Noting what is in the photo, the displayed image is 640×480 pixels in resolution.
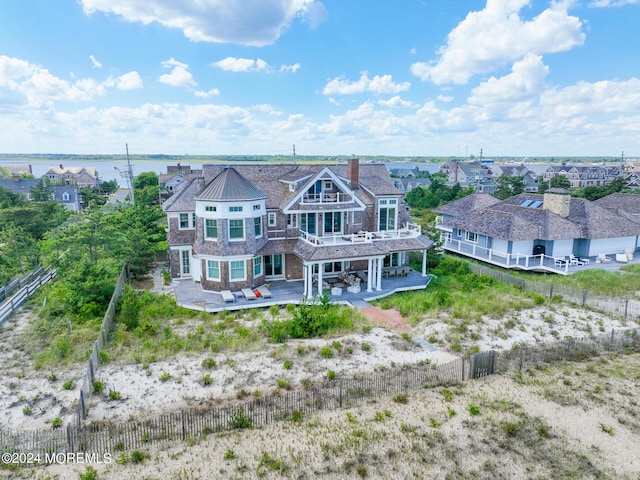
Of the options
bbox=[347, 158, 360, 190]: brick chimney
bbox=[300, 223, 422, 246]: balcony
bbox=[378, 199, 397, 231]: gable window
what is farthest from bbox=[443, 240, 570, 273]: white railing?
bbox=[347, 158, 360, 190]: brick chimney

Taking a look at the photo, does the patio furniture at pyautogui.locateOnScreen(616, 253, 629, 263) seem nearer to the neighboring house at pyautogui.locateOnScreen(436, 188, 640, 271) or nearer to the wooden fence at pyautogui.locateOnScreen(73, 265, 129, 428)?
the neighboring house at pyautogui.locateOnScreen(436, 188, 640, 271)

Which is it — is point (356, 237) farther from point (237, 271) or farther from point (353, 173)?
point (237, 271)

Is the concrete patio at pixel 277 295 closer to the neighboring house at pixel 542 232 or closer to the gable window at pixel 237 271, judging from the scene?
the gable window at pixel 237 271

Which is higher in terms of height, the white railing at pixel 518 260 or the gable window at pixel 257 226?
the gable window at pixel 257 226

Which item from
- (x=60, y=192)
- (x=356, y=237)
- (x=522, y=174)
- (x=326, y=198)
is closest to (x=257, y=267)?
(x=326, y=198)

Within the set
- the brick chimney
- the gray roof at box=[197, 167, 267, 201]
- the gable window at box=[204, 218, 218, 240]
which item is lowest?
the gable window at box=[204, 218, 218, 240]

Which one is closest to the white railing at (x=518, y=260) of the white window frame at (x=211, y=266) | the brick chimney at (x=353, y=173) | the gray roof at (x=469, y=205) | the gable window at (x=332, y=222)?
the gray roof at (x=469, y=205)
